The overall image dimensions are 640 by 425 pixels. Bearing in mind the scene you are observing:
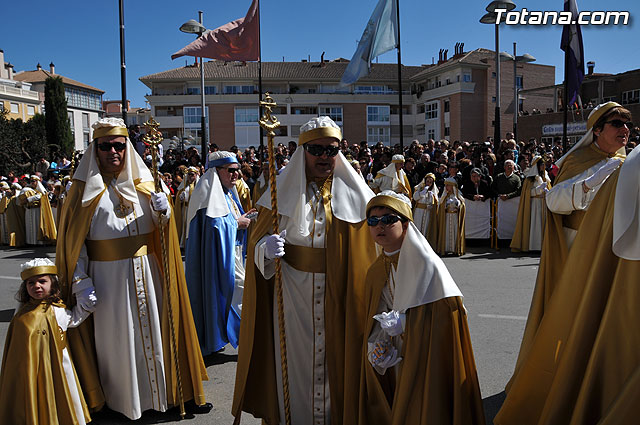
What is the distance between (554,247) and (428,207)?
786 centimetres

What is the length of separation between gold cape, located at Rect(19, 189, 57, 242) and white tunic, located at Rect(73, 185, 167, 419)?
12.2 meters

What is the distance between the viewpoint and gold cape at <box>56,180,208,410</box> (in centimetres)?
396

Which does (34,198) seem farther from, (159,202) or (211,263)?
(159,202)

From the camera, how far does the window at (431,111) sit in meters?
57.8

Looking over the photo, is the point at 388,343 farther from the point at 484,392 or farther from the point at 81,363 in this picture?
the point at 81,363

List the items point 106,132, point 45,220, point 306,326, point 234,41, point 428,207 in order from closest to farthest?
point 306,326
point 106,132
point 428,207
point 234,41
point 45,220

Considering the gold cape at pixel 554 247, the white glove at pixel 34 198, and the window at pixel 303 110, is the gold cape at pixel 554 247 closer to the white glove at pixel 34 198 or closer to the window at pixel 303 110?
the white glove at pixel 34 198

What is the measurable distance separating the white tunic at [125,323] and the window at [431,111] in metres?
56.6

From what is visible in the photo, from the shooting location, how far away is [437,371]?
9.26ft

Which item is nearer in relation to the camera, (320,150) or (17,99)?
(320,150)

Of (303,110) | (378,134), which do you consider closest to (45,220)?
(303,110)

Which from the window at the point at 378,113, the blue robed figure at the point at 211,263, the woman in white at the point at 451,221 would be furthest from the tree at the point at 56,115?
the blue robed figure at the point at 211,263

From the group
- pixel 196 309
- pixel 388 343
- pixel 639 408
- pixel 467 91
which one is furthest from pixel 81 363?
pixel 467 91

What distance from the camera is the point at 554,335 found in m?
3.16
